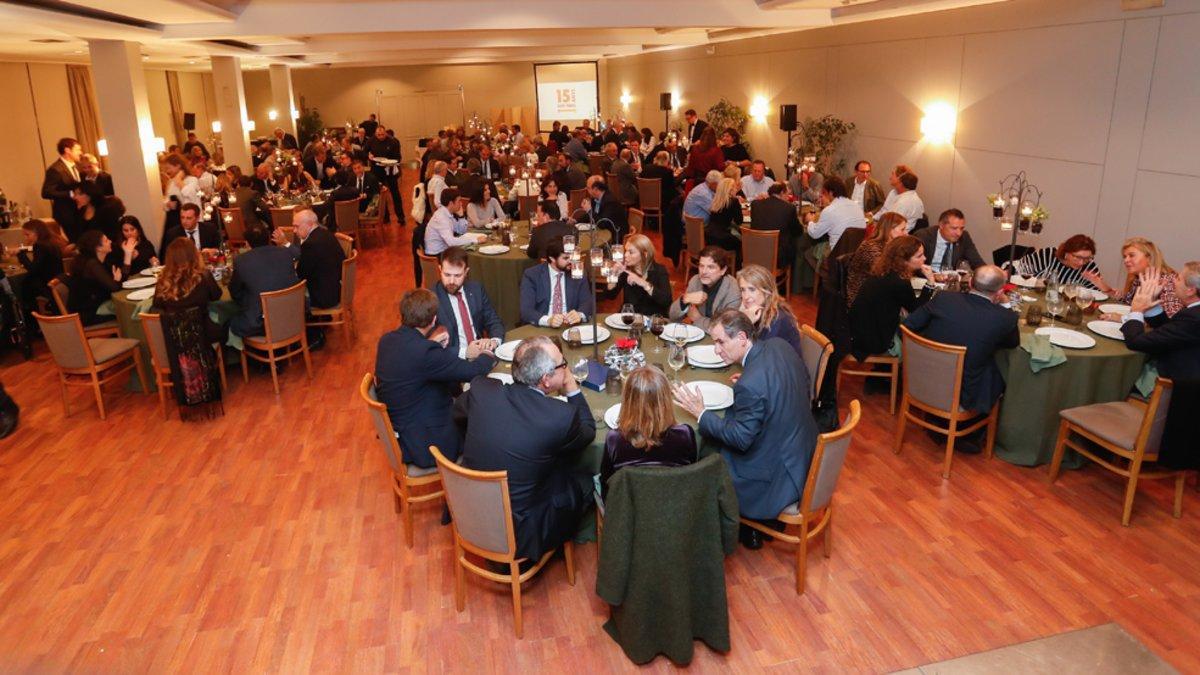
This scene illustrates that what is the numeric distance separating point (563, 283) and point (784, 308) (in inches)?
69.1

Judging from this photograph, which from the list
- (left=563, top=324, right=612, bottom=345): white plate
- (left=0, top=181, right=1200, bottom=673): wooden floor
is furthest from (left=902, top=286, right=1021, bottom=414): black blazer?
(left=563, top=324, right=612, bottom=345): white plate

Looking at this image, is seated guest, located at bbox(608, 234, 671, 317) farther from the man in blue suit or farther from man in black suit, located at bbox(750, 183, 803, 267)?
man in black suit, located at bbox(750, 183, 803, 267)

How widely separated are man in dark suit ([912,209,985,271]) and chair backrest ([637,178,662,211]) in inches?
221

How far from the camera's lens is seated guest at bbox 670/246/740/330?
5.05 metres

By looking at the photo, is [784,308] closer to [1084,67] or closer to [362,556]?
[362,556]

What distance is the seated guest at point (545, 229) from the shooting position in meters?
6.80

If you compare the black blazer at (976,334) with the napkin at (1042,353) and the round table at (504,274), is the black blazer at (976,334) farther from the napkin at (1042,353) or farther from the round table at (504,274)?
the round table at (504,274)

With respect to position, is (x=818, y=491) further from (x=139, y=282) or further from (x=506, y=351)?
(x=139, y=282)

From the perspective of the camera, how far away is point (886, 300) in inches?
213

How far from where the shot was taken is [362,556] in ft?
13.9

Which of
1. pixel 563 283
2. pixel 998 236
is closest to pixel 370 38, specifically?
pixel 563 283

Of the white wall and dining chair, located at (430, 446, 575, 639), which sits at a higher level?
the white wall

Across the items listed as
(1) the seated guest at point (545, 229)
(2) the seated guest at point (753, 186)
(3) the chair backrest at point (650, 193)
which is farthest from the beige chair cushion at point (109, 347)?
(3) the chair backrest at point (650, 193)

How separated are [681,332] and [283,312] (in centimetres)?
330
